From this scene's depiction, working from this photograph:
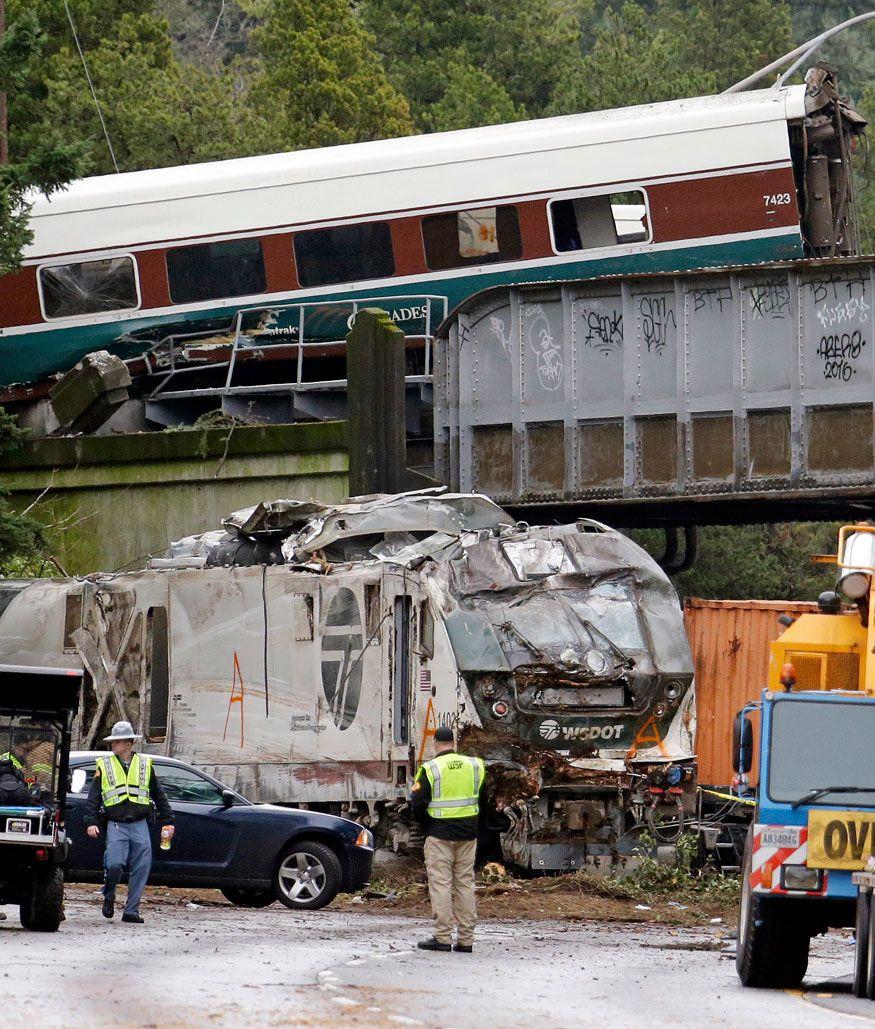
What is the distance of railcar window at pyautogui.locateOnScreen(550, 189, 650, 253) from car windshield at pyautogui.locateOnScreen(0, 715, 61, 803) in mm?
11056

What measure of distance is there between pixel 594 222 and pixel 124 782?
1074 cm

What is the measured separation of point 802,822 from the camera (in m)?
10.9

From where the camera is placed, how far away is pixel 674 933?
1463 centimetres

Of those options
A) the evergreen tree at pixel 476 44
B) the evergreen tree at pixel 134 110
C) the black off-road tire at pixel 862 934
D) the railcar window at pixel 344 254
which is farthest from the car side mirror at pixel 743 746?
the evergreen tree at pixel 476 44

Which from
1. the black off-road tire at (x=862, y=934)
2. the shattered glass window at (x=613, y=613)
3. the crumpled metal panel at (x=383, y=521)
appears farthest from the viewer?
the crumpled metal panel at (x=383, y=521)

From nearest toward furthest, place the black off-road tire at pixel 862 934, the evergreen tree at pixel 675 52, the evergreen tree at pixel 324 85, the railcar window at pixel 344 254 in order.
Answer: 1. the black off-road tire at pixel 862 934
2. the railcar window at pixel 344 254
3. the evergreen tree at pixel 324 85
4. the evergreen tree at pixel 675 52

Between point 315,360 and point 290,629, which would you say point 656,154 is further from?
point 290,629

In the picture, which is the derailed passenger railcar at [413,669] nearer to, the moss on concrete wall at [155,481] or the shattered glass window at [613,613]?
the shattered glass window at [613,613]

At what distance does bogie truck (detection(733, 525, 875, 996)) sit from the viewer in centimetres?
1075

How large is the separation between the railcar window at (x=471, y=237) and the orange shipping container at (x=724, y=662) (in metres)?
4.78

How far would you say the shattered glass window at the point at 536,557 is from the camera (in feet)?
57.2

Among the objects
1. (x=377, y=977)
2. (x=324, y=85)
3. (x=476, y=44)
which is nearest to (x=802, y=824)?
(x=377, y=977)

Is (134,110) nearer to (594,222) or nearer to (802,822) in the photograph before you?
(594,222)

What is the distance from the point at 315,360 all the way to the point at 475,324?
2.55m
